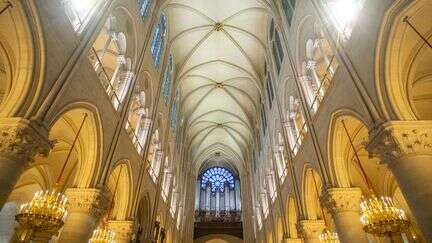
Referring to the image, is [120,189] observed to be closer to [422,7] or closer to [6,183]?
[6,183]

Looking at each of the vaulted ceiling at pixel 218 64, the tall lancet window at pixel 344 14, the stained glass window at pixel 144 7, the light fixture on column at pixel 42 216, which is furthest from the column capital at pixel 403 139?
the vaulted ceiling at pixel 218 64

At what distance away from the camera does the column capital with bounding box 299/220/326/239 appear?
11616 millimetres

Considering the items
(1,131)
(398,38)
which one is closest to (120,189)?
(1,131)

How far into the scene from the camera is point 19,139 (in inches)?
226

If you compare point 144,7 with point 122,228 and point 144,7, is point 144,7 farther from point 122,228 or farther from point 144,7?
point 122,228

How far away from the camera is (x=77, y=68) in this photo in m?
7.70

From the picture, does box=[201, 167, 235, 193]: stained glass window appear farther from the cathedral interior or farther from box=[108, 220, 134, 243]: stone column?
box=[108, 220, 134, 243]: stone column

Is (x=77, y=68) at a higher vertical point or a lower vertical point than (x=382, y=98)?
higher

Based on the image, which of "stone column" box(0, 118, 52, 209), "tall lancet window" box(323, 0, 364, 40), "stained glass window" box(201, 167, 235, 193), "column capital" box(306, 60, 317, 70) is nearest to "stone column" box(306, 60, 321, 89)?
"column capital" box(306, 60, 317, 70)

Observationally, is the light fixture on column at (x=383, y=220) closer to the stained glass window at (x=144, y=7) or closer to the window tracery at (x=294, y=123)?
the window tracery at (x=294, y=123)

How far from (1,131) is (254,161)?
75.5 ft

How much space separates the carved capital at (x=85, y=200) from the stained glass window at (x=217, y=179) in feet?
93.7

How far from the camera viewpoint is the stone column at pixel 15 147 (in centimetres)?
547

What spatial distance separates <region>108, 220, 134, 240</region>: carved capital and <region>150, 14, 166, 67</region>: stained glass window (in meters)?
8.46
